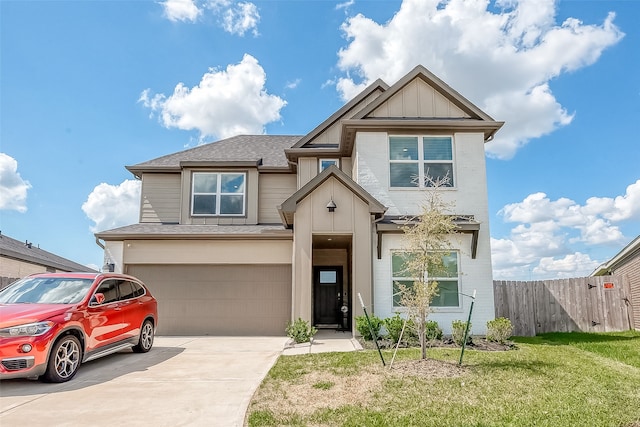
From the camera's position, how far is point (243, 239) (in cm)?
1295

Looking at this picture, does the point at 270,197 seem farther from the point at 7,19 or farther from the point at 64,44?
the point at 7,19

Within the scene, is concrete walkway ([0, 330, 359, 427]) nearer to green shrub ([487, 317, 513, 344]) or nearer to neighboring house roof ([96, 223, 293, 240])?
green shrub ([487, 317, 513, 344])

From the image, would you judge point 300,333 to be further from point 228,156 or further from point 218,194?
point 228,156

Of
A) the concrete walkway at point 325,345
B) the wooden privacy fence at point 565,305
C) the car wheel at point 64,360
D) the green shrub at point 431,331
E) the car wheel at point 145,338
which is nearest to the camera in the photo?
the car wheel at point 64,360

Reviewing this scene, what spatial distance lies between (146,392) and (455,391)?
4213 mm

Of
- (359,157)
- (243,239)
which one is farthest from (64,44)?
(359,157)

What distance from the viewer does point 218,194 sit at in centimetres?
1479

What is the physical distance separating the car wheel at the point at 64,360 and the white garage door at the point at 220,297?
→ 627 cm

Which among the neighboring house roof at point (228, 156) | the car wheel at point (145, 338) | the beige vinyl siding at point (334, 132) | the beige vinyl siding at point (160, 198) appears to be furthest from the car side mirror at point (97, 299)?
the beige vinyl siding at point (334, 132)

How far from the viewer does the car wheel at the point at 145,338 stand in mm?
9059

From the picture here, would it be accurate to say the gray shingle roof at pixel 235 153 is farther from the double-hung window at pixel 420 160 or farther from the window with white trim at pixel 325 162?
the double-hung window at pixel 420 160

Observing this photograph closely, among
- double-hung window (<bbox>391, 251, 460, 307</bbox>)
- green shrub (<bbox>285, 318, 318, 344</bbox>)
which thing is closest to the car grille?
green shrub (<bbox>285, 318, 318, 344</bbox>)

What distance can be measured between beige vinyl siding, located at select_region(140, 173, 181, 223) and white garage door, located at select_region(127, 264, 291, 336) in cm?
218

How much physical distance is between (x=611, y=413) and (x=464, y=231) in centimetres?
692
